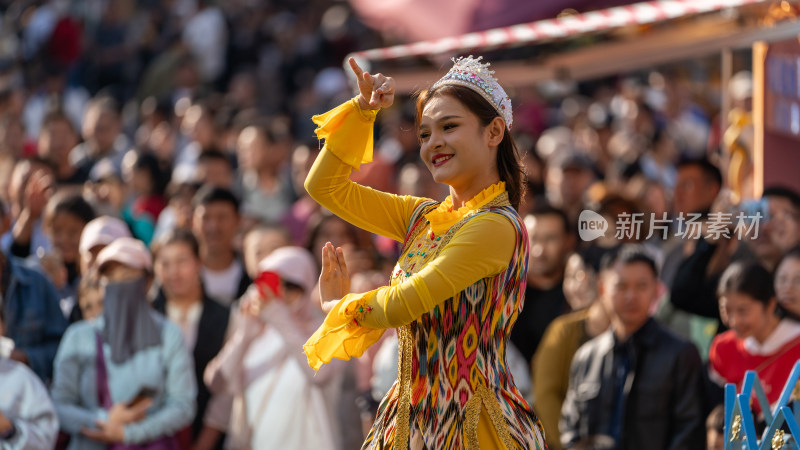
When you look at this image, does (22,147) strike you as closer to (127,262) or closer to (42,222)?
(42,222)

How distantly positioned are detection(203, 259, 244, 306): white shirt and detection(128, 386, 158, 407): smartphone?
131 centimetres

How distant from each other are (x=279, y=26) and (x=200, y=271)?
10.3 metres

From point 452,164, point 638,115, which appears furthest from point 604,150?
point 452,164

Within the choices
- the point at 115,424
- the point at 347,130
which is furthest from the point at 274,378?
the point at 347,130

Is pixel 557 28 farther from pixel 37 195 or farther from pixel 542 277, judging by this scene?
pixel 37 195

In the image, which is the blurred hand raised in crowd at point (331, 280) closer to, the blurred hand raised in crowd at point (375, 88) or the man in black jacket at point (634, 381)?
the blurred hand raised in crowd at point (375, 88)

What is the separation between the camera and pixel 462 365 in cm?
398

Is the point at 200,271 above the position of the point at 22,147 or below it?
below

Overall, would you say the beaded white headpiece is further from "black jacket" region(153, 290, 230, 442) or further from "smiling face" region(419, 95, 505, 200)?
"black jacket" region(153, 290, 230, 442)

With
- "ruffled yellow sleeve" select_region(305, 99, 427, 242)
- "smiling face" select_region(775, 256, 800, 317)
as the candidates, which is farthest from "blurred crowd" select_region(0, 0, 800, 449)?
"ruffled yellow sleeve" select_region(305, 99, 427, 242)

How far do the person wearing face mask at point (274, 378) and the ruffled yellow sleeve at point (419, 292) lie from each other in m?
2.82

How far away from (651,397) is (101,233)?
3074 millimetres

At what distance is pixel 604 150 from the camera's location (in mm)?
11664

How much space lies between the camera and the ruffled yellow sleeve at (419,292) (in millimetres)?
3715
